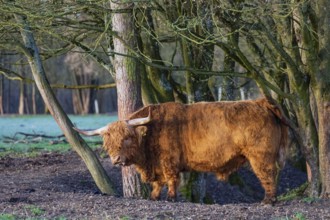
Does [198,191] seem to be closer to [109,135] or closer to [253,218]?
[109,135]

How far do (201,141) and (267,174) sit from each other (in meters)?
1.16

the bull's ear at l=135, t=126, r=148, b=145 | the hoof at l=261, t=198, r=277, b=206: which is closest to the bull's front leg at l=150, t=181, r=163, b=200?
the bull's ear at l=135, t=126, r=148, b=145

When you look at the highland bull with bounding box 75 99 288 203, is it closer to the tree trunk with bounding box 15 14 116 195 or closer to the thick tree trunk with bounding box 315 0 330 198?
the thick tree trunk with bounding box 315 0 330 198

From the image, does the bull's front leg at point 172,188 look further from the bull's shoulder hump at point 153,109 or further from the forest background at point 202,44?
the forest background at point 202,44

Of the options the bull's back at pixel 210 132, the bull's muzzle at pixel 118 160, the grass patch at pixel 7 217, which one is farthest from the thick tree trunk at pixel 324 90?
the grass patch at pixel 7 217

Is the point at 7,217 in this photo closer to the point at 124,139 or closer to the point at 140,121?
the point at 124,139

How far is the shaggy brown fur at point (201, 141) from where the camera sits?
12.2 meters

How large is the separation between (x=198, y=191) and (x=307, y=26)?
5470 millimetres

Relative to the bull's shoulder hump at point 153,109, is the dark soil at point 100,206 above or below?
below

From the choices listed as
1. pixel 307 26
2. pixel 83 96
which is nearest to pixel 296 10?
pixel 307 26

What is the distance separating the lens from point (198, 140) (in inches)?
492

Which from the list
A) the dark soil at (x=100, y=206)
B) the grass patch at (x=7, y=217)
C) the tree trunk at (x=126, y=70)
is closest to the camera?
the grass patch at (x=7, y=217)

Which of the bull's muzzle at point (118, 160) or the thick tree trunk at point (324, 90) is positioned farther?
the thick tree trunk at point (324, 90)

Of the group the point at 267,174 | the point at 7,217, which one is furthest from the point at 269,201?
the point at 7,217
